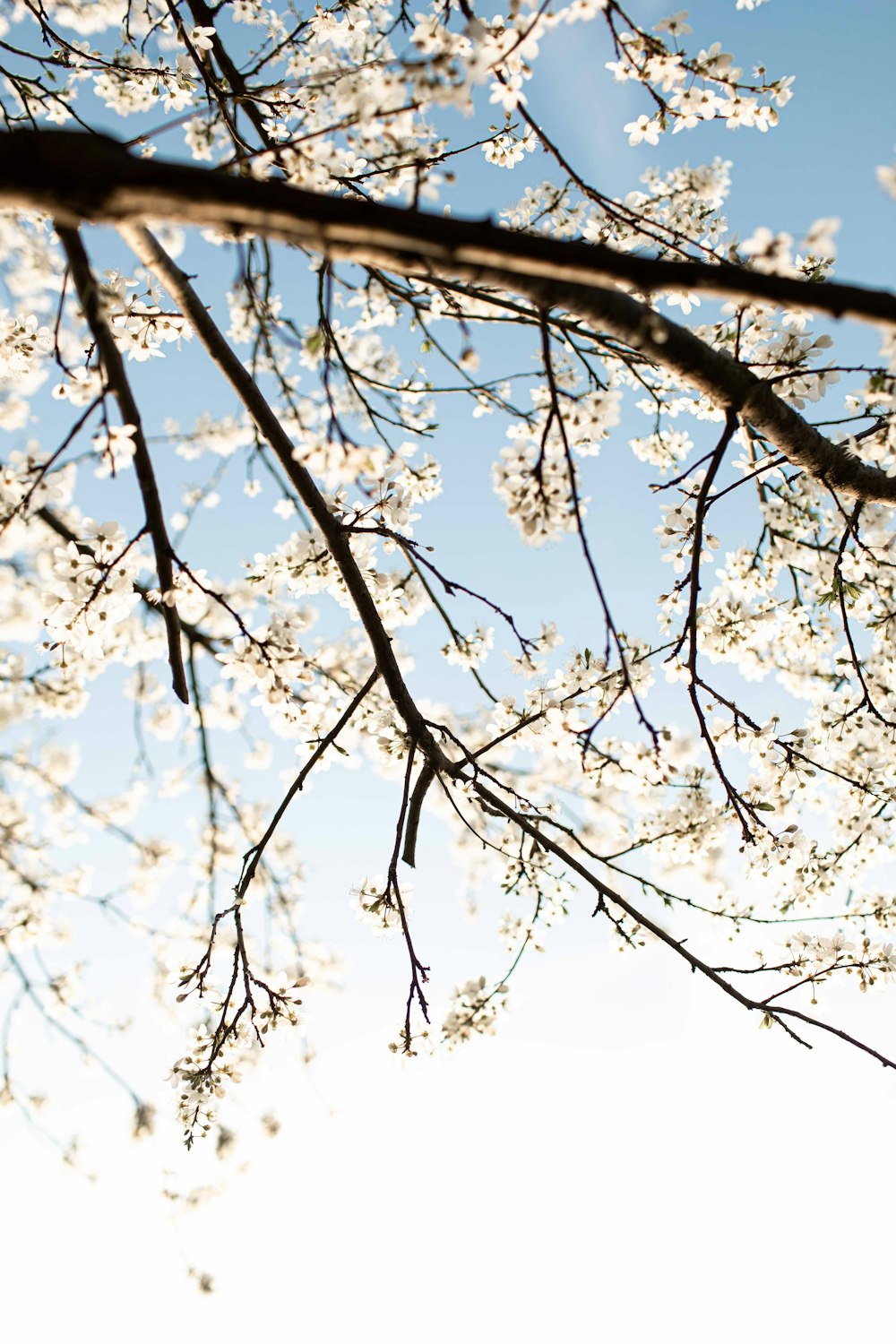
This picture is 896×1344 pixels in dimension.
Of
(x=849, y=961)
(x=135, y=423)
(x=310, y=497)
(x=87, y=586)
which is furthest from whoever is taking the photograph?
(x=849, y=961)

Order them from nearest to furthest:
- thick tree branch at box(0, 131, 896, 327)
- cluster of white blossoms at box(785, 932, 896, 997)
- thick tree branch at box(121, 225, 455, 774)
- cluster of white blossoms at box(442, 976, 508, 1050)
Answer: thick tree branch at box(0, 131, 896, 327) → thick tree branch at box(121, 225, 455, 774) → cluster of white blossoms at box(785, 932, 896, 997) → cluster of white blossoms at box(442, 976, 508, 1050)

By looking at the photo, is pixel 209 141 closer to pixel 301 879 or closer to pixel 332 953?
pixel 301 879

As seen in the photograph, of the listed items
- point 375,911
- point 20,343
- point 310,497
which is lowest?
point 375,911

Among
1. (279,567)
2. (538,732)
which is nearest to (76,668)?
(279,567)

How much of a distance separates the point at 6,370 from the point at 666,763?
142 inches

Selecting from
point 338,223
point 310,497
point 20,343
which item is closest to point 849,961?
point 310,497

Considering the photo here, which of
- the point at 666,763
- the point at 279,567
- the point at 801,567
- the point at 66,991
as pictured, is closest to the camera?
the point at 666,763

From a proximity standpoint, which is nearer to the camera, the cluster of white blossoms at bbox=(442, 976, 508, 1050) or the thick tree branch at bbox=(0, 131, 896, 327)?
the thick tree branch at bbox=(0, 131, 896, 327)

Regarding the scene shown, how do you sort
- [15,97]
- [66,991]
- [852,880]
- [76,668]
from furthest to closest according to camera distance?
1. [66,991]
2. [76,668]
3. [852,880]
4. [15,97]

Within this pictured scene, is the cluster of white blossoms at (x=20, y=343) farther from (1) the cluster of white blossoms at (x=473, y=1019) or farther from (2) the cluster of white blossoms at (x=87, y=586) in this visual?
(1) the cluster of white blossoms at (x=473, y=1019)

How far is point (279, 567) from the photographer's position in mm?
3420

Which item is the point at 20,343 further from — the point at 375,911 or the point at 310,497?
the point at 375,911

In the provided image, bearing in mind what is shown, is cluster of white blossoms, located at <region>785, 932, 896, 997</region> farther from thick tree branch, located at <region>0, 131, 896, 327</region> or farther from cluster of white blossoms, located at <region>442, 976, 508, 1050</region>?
thick tree branch, located at <region>0, 131, 896, 327</region>

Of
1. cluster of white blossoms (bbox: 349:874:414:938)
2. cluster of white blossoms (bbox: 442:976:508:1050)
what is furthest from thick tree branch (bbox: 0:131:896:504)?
cluster of white blossoms (bbox: 442:976:508:1050)
